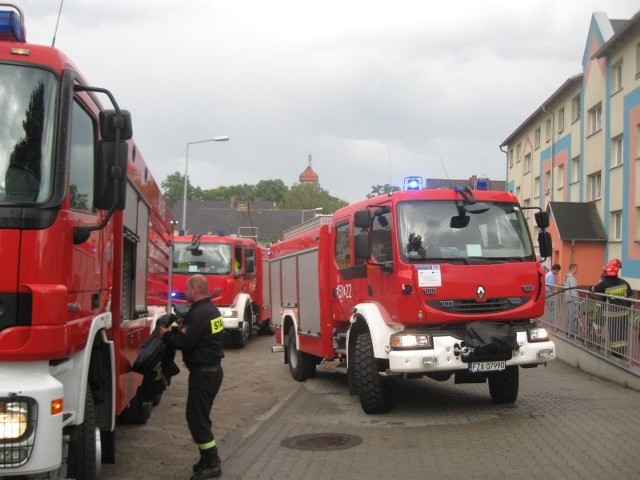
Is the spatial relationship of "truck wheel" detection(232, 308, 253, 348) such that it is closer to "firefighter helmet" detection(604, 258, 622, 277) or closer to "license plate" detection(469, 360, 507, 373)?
"firefighter helmet" detection(604, 258, 622, 277)

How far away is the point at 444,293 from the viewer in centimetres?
829

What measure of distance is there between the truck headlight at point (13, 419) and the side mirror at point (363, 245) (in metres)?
5.58

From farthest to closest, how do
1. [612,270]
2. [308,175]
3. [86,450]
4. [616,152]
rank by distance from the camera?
1. [308,175]
2. [616,152]
3. [612,270]
4. [86,450]

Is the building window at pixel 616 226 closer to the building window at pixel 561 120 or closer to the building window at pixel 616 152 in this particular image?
the building window at pixel 616 152

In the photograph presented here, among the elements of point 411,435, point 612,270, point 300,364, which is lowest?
point 411,435

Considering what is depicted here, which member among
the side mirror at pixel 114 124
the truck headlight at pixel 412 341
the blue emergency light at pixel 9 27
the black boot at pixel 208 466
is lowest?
the black boot at pixel 208 466

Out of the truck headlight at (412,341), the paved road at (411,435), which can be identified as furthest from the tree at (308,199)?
the truck headlight at (412,341)

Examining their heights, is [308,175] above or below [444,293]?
above

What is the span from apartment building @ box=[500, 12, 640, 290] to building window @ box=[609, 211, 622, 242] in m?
0.03

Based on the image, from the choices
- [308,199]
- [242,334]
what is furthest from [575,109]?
[308,199]

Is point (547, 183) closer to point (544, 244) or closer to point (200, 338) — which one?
point (544, 244)

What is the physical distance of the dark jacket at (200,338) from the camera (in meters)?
5.90

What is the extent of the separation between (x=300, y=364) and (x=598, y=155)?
19943 mm

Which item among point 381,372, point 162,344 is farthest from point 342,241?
point 162,344
